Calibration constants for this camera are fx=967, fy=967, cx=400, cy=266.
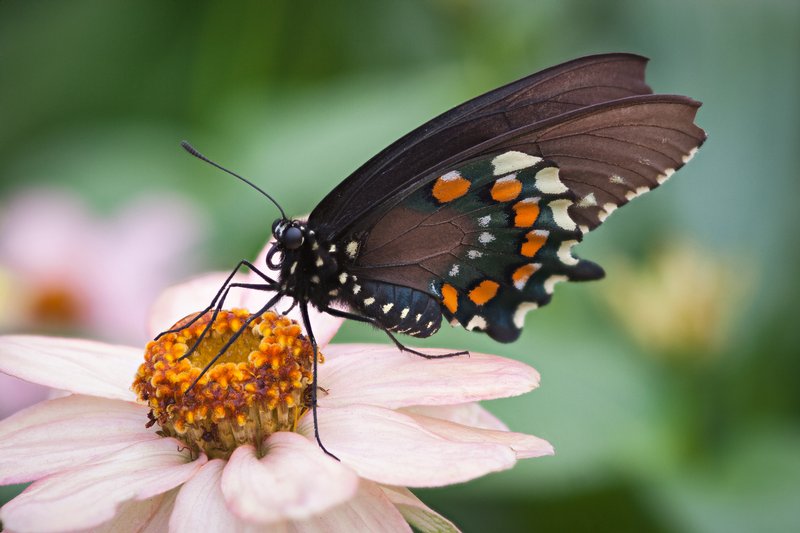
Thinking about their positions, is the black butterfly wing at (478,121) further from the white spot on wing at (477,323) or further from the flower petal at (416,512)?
the flower petal at (416,512)

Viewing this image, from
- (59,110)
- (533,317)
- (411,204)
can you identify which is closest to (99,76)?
(59,110)

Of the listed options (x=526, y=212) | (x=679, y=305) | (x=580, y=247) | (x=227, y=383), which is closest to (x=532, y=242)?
(x=526, y=212)

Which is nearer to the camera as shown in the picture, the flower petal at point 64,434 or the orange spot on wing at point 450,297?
the flower petal at point 64,434

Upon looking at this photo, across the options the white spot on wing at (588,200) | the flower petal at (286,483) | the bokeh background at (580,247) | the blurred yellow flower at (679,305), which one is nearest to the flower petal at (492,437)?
the flower petal at (286,483)

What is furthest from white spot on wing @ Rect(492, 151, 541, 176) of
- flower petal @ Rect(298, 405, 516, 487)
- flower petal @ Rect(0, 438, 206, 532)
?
flower petal @ Rect(0, 438, 206, 532)

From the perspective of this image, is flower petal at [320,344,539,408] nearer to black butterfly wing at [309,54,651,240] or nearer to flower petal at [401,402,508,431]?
flower petal at [401,402,508,431]

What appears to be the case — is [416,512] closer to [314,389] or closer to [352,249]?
[314,389]
